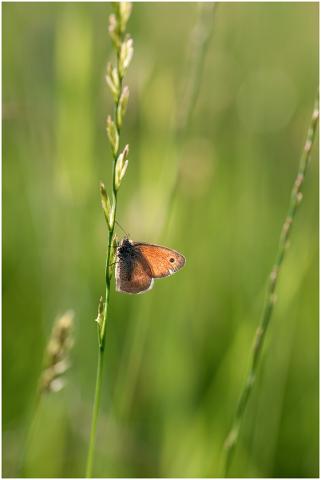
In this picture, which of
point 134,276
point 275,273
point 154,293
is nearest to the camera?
point 275,273

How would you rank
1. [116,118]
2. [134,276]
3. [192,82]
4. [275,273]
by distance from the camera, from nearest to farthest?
[116,118] < [275,273] < [134,276] < [192,82]

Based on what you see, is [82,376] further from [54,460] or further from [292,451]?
[292,451]

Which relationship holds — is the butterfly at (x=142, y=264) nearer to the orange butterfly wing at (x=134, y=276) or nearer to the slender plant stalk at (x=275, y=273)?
the orange butterfly wing at (x=134, y=276)

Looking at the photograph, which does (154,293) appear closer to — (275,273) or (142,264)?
(142,264)

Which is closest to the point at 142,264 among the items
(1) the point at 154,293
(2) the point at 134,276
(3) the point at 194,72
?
(2) the point at 134,276

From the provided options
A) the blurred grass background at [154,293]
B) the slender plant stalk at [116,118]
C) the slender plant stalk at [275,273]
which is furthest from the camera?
the blurred grass background at [154,293]

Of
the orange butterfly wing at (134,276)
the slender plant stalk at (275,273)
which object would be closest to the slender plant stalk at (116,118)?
the slender plant stalk at (275,273)

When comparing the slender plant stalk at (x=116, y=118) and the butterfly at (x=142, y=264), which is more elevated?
the slender plant stalk at (x=116, y=118)
